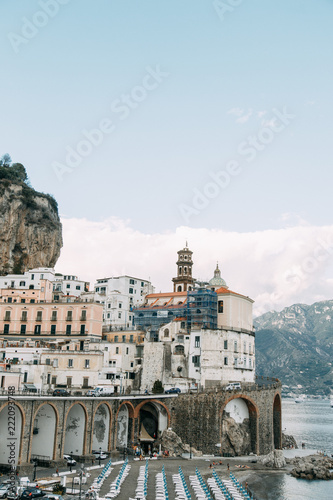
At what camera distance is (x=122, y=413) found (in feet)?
239

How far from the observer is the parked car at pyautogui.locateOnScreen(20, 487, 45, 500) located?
4212 centimetres

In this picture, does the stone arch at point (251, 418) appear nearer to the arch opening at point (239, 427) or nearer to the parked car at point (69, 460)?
the arch opening at point (239, 427)

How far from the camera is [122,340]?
9088 cm

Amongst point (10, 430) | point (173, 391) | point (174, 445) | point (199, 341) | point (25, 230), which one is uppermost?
point (25, 230)

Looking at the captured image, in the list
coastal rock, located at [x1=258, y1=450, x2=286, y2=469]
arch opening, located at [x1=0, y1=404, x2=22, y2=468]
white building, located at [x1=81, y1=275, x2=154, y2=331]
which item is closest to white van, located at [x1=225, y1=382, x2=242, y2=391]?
coastal rock, located at [x1=258, y1=450, x2=286, y2=469]

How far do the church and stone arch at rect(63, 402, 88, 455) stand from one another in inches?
806

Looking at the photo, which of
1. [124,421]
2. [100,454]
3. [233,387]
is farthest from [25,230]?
[100,454]

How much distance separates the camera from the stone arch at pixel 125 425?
71.6 meters

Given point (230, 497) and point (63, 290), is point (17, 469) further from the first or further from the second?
point (63, 290)

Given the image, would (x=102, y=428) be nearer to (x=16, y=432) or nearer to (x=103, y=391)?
(x=103, y=391)

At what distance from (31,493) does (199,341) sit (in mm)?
44096

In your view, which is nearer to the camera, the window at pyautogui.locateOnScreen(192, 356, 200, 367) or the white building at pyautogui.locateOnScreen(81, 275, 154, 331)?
the window at pyautogui.locateOnScreen(192, 356, 200, 367)

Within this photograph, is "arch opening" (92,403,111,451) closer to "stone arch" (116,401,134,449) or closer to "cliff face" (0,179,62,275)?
"stone arch" (116,401,134,449)

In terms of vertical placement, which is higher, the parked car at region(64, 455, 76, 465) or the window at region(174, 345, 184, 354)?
the window at region(174, 345, 184, 354)
